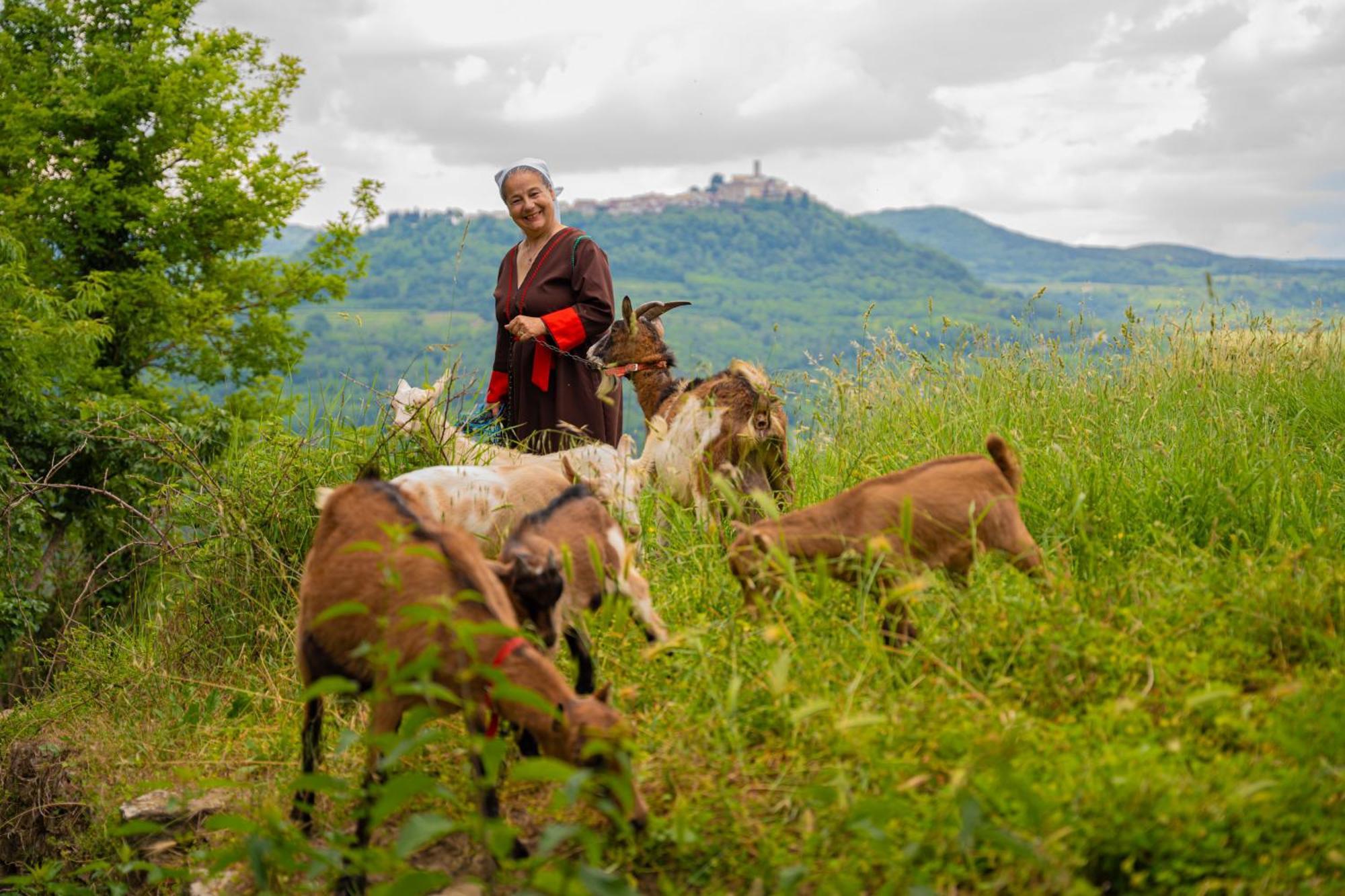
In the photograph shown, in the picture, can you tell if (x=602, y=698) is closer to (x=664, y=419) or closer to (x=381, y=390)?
(x=664, y=419)

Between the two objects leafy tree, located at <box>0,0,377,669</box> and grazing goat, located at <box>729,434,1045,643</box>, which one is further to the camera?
leafy tree, located at <box>0,0,377,669</box>

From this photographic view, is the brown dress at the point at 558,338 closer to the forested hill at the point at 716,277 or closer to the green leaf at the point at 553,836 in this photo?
the green leaf at the point at 553,836

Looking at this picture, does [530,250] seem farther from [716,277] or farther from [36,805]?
[716,277]

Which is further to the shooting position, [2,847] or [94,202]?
[94,202]

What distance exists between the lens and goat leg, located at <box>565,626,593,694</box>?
12.6ft

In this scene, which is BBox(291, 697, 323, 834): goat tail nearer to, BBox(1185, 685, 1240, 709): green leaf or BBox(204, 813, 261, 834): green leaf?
BBox(204, 813, 261, 834): green leaf

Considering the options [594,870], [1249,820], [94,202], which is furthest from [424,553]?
[94,202]

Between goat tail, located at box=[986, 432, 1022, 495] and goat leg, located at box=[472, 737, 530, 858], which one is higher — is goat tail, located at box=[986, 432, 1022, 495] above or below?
above

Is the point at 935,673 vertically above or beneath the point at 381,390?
beneath

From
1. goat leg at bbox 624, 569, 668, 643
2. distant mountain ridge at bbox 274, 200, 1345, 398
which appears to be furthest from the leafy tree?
distant mountain ridge at bbox 274, 200, 1345, 398

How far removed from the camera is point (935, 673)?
3699 mm

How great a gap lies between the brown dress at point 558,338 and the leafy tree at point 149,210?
12723mm

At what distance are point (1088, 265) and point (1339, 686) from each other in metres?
115

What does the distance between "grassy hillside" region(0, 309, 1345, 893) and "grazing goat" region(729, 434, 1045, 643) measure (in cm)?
11
